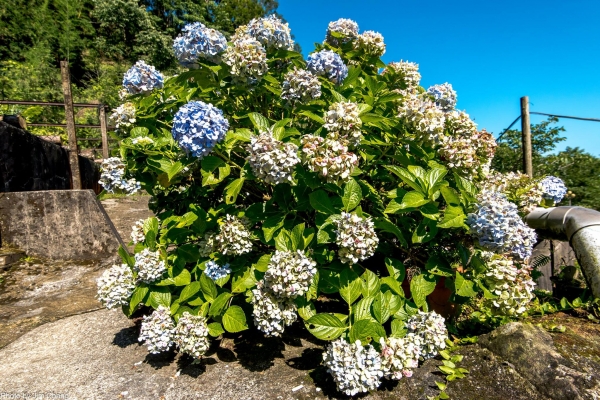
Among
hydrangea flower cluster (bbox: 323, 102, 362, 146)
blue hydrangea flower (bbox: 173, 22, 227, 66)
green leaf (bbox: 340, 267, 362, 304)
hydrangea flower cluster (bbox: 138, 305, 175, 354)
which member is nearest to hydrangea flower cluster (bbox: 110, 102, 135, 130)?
blue hydrangea flower (bbox: 173, 22, 227, 66)

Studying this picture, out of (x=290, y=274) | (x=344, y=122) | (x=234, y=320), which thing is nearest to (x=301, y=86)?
(x=344, y=122)

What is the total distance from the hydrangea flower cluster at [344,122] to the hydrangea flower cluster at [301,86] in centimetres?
29

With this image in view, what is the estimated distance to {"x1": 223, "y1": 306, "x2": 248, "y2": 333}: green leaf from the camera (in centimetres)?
192

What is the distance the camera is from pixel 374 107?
2.32 m

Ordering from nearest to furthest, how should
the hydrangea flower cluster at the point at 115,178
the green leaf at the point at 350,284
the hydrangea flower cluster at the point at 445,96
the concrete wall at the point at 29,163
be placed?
1. the green leaf at the point at 350,284
2. the hydrangea flower cluster at the point at 115,178
3. the hydrangea flower cluster at the point at 445,96
4. the concrete wall at the point at 29,163

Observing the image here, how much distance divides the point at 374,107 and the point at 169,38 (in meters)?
20.8

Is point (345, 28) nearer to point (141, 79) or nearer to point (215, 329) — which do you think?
point (141, 79)

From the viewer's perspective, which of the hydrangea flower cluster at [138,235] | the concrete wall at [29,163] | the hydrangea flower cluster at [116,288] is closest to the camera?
the hydrangea flower cluster at [116,288]

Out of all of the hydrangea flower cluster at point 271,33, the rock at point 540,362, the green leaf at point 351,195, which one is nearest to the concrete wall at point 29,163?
the hydrangea flower cluster at point 271,33

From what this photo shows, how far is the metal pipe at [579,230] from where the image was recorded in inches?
95.3

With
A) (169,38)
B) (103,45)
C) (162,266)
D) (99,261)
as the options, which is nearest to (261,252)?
(162,266)

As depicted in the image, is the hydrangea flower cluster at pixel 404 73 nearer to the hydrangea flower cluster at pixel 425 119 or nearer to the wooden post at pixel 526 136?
the hydrangea flower cluster at pixel 425 119

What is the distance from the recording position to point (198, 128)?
5.76 ft

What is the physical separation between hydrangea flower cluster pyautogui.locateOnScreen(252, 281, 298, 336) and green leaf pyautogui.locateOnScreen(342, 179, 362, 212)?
1.79 feet
